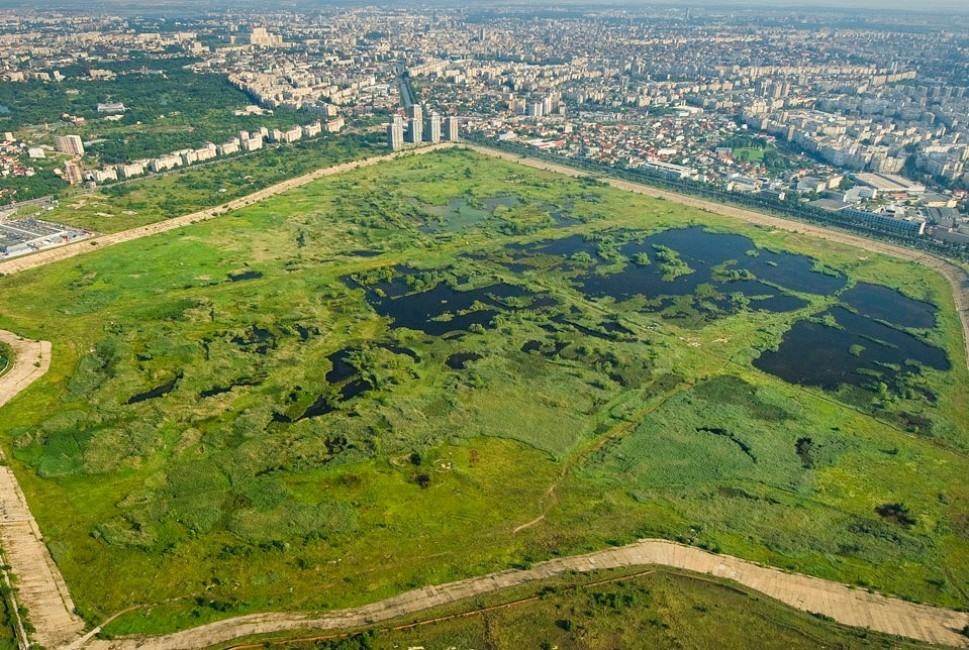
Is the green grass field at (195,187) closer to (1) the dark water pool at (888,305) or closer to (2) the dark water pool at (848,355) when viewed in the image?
(2) the dark water pool at (848,355)

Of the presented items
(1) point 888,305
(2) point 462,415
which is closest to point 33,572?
(2) point 462,415

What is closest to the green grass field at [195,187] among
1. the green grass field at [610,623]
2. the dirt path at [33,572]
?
the dirt path at [33,572]

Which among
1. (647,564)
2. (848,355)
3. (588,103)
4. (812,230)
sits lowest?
(848,355)

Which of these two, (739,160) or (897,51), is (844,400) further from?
(897,51)

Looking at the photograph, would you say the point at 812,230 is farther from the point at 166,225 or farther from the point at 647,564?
the point at 166,225

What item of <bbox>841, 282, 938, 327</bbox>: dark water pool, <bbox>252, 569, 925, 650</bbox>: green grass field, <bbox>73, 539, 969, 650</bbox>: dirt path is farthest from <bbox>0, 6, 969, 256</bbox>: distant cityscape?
<bbox>252, 569, 925, 650</bbox>: green grass field

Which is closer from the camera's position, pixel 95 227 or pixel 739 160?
pixel 95 227

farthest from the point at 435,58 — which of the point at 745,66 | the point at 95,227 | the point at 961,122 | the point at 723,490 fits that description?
the point at 723,490
